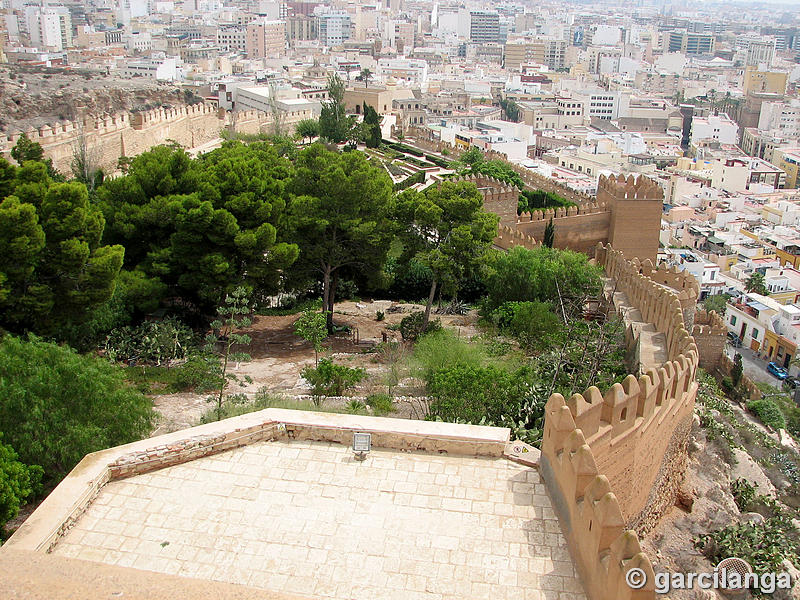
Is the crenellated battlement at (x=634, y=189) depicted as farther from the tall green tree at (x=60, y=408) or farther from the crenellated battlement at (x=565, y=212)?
the tall green tree at (x=60, y=408)

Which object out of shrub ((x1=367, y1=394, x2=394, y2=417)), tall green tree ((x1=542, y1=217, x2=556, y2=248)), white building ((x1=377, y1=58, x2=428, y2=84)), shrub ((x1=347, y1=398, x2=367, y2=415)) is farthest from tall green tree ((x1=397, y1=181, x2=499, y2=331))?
white building ((x1=377, y1=58, x2=428, y2=84))

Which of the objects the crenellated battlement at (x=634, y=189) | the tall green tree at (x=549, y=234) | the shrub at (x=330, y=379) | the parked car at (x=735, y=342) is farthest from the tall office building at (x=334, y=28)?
the shrub at (x=330, y=379)

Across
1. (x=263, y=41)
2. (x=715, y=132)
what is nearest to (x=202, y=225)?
(x=715, y=132)

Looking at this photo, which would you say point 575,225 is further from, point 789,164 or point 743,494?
point 789,164

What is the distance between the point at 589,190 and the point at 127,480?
3872 centimetres

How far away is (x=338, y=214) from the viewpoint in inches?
569

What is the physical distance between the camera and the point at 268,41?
390 feet

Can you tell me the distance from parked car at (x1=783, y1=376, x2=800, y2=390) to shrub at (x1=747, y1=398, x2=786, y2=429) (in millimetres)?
9856

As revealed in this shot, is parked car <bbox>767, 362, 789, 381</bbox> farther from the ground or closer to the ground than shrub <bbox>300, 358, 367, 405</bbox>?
closer to the ground

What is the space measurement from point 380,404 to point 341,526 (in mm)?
4240

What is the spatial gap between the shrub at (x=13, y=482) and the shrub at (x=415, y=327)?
303 inches

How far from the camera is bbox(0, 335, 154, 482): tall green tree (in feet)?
25.2

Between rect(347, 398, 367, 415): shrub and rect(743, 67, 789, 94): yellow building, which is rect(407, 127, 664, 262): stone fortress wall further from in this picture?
rect(743, 67, 789, 94): yellow building

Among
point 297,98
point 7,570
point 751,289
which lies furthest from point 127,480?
point 297,98
